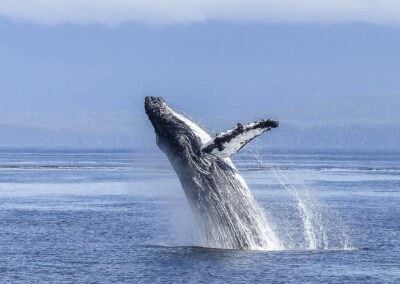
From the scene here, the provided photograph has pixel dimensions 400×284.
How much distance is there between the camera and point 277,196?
5100cm

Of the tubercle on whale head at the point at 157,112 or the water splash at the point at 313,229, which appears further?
the water splash at the point at 313,229

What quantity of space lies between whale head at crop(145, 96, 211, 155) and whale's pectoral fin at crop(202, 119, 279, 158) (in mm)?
908

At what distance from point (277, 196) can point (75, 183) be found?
733 inches

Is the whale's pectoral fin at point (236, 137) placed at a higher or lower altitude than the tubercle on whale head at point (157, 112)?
lower

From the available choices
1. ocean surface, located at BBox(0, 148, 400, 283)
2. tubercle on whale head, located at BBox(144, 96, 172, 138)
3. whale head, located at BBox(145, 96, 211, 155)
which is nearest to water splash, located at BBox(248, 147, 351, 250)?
ocean surface, located at BBox(0, 148, 400, 283)

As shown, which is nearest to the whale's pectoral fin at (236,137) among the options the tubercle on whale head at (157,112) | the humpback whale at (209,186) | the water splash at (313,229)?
the water splash at (313,229)

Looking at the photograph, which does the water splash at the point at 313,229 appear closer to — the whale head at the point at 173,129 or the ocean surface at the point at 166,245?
the ocean surface at the point at 166,245

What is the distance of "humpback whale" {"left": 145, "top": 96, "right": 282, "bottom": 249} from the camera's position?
20.4 metres

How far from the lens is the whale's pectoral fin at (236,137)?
18531mm

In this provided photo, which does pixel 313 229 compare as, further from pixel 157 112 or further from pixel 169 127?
pixel 157 112

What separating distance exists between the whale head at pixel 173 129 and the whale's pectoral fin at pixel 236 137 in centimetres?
91

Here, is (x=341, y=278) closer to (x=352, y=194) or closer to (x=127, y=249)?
(x=127, y=249)

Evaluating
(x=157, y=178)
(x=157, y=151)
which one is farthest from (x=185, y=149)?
(x=157, y=178)

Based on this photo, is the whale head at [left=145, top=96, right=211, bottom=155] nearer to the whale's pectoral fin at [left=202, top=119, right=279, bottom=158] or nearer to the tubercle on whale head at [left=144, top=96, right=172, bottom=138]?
the tubercle on whale head at [left=144, top=96, right=172, bottom=138]
